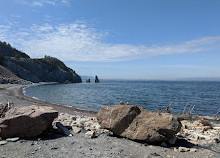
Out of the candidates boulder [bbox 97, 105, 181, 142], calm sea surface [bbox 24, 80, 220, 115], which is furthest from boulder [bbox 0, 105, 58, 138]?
calm sea surface [bbox 24, 80, 220, 115]

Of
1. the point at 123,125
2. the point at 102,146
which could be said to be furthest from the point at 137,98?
the point at 102,146

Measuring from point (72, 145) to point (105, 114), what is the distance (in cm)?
269

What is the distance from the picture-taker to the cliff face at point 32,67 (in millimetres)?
111688

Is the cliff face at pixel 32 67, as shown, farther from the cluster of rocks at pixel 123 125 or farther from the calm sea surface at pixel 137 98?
the cluster of rocks at pixel 123 125

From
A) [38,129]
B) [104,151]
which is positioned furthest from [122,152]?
[38,129]

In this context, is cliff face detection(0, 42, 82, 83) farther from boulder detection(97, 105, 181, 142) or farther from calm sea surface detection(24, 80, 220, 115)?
boulder detection(97, 105, 181, 142)

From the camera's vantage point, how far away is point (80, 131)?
36.6 feet

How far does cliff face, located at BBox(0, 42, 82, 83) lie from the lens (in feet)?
366

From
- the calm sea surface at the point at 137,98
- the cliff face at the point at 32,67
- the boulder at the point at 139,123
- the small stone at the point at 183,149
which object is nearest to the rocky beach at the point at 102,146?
the small stone at the point at 183,149

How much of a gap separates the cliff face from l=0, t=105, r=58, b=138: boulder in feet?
363

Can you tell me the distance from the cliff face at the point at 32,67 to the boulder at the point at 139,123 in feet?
369

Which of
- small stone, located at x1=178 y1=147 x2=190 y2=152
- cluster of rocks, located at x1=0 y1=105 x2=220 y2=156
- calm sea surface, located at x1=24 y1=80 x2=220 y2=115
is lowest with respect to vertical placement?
calm sea surface, located at x1=24 y1=80 x2=220 y2=115

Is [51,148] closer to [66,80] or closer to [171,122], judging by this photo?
[171,122]

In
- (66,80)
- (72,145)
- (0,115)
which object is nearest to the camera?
(72,145)
